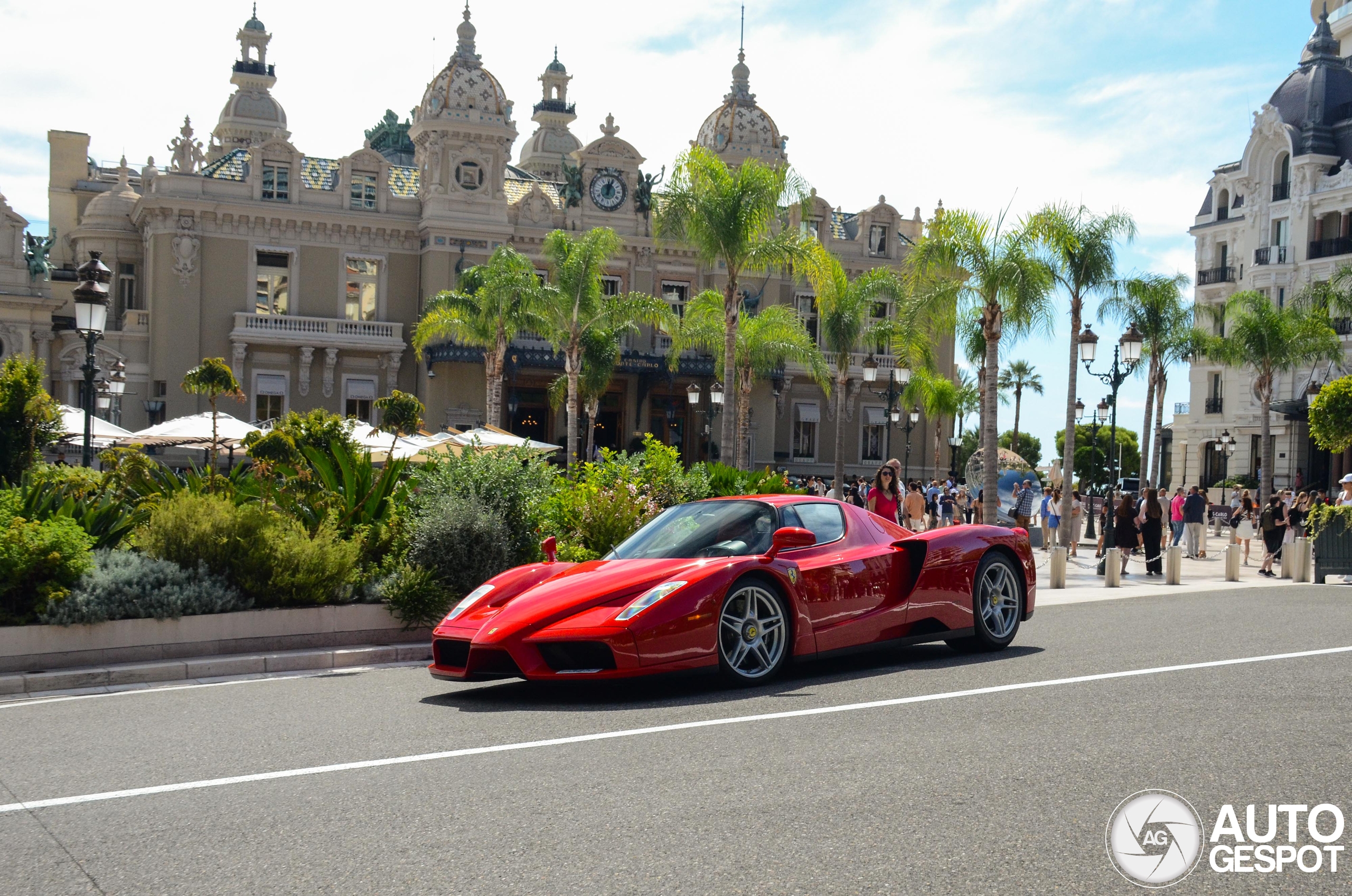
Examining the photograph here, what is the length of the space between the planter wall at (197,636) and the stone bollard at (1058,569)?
10.6 m

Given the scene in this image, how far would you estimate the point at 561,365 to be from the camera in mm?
48906

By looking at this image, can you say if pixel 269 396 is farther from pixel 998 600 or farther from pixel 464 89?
pixel 998 600

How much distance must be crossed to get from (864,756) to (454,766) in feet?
6.49

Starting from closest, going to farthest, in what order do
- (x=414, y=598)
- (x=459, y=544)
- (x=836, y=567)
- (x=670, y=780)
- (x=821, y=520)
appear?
(x=670, y=780)
(x=836, y=567)
(x=821, y=520)
(x=414, y=598)
(x=459, y=544)

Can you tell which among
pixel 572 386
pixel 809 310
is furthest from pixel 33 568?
pixel 809 310

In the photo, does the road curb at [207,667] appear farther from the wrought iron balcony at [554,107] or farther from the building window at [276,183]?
the wrought iron balcony at [554,107]

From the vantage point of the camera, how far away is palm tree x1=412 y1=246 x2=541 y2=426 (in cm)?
3766

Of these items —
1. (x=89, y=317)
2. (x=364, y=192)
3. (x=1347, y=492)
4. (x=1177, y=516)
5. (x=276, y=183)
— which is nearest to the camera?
(x=89, y=317)

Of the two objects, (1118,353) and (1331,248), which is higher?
(1331,248)

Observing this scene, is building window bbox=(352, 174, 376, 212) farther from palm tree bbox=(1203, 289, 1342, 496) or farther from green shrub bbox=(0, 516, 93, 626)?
green shrub bbox=(0, 516, 93, 626)

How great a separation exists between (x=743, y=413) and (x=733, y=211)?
17206 millimetres

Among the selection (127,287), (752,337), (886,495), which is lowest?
(886,495)

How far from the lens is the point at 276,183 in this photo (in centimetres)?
4741

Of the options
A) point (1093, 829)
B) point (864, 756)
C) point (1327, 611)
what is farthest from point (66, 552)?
point (1327, 611)
